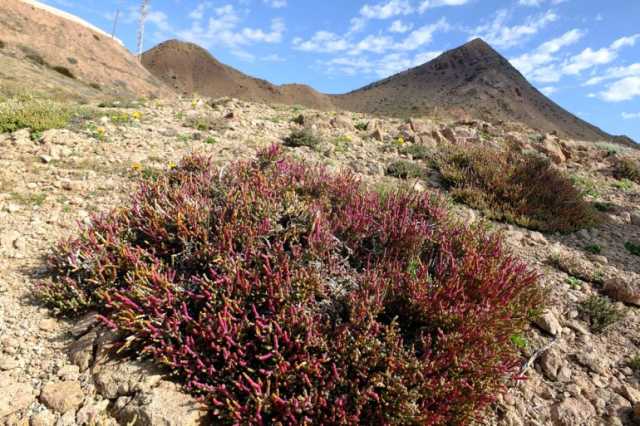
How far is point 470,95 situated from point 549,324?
161 feet

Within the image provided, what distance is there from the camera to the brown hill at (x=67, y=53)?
28.0 meters

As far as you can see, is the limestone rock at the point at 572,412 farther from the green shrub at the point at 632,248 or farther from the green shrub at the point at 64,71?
the green shrub at the point at 64,71

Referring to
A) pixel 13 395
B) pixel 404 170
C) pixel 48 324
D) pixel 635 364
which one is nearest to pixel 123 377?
pixel 13 395

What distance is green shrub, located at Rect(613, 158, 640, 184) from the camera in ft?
31.5

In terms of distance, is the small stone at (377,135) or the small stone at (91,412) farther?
the small stone at (377,135)

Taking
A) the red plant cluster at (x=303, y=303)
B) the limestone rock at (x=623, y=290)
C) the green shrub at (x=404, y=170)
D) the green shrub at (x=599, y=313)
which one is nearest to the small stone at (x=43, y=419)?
the red plant cluster at (x=303, y=303)

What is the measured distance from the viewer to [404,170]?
703 cm

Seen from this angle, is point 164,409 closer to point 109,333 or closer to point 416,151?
point 109,333

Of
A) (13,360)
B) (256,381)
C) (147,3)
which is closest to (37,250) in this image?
(13,360)

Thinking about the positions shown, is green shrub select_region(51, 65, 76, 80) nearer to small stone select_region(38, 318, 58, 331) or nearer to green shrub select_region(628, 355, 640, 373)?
small stone select_region(38, 318, 58, 331)

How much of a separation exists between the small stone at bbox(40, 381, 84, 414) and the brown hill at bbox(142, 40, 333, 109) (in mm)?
58930

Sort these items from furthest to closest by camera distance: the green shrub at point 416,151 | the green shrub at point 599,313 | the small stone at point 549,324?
the green shrub at point 416,151 → the green shrub at point 599,313 → the small stone at point 549,324

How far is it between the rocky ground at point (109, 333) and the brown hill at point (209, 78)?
5354cm

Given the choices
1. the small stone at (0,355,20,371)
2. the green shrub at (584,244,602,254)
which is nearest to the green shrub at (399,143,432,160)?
the green shrub at (584,244,602,254)
